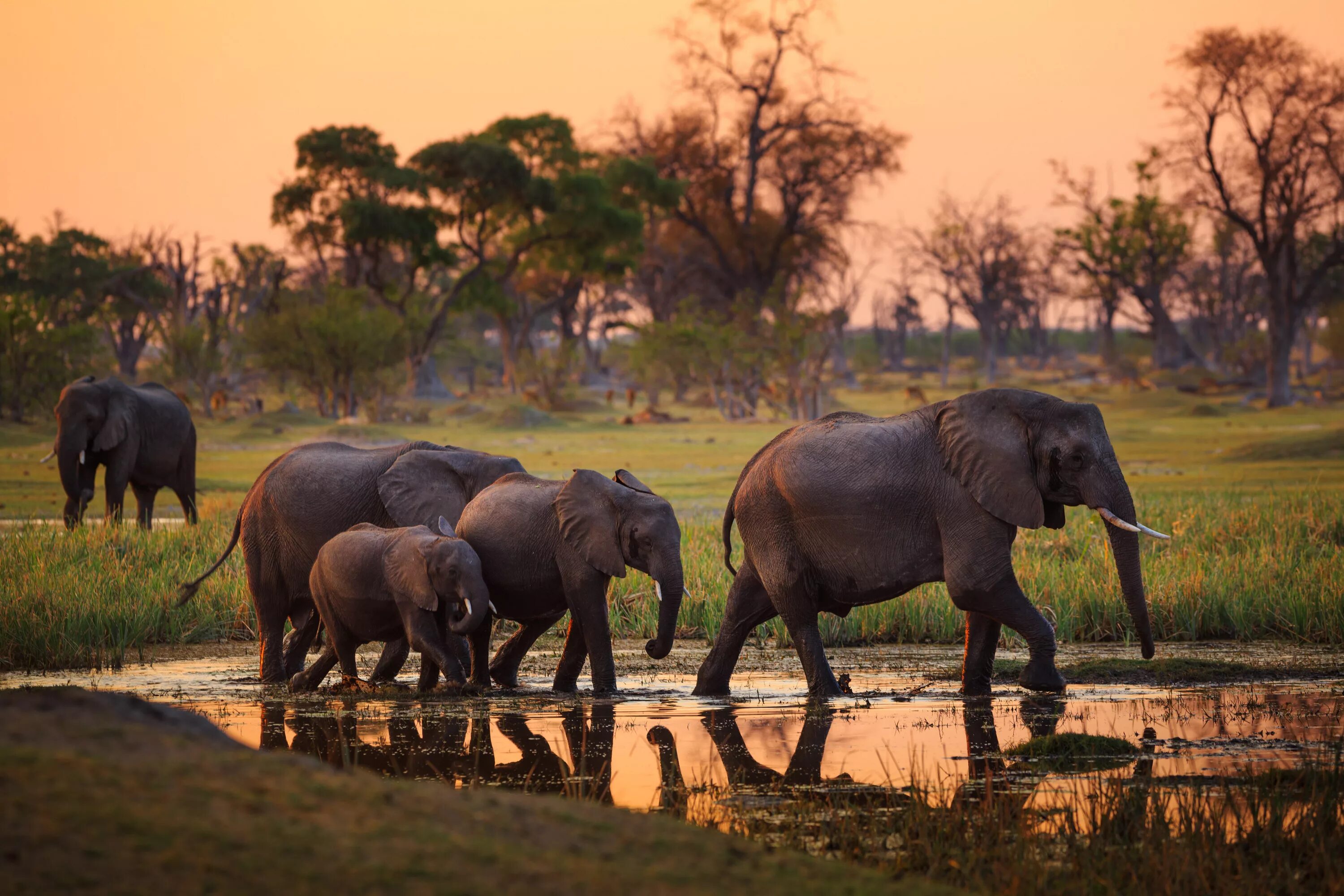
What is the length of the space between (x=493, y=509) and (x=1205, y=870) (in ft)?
15.9

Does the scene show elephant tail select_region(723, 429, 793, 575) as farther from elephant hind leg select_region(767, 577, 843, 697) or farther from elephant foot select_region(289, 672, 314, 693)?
elephant foot select_region(289, 672, 314, 693)

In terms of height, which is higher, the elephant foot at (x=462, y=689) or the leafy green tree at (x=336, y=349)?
the leafy green tree at (x=336, y=349)

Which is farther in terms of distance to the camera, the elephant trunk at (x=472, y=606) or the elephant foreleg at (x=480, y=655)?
the elephant foreleg at (x=480, y=655)

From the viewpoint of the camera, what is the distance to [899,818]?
4.75 metres

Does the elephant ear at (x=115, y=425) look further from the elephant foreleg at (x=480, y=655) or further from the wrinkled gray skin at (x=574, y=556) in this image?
the elephant foreleg at (x=480, y=655)

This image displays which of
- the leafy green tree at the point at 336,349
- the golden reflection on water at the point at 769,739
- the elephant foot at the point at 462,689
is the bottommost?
the elephant foot at the point at 462,689

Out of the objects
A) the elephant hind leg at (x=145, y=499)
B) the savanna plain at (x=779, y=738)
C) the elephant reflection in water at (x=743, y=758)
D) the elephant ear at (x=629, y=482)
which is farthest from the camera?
the elephant hind leg at (x=145, y=499)

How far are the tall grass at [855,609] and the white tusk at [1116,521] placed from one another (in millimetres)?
2420

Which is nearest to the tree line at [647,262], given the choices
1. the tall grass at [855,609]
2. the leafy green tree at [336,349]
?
the leafy green tree at [336,349]

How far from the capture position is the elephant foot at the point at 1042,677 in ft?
24.9

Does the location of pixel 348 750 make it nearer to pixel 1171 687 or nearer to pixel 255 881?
pixel 255 881

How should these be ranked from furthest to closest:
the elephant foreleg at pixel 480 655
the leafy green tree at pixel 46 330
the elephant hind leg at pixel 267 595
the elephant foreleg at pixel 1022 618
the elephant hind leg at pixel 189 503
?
the leafy green tree at pixel 46 330
the elephant hind leg at pixel 189 503
the elephant hind leg at pixel 267 595
the elephant foreleg at pixel 480 655
the elephant foreleg at pixel 1022 618

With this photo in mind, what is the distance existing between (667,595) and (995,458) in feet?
5.67

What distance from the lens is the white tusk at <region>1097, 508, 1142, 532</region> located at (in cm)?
761
